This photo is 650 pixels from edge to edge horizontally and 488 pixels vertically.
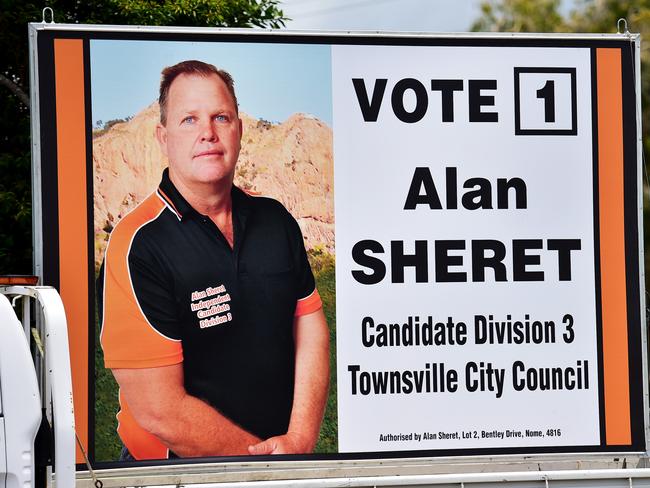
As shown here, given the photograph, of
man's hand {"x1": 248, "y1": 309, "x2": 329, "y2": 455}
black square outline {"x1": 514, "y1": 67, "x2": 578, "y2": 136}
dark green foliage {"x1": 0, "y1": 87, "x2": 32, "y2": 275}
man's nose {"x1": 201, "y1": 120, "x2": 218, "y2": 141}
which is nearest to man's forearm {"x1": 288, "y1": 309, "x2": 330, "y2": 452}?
man's hand {"x1": 248, "y1": 309, "x2": 329, "y2": 455}

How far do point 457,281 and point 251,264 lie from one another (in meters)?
1.10

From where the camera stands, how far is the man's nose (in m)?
5.07

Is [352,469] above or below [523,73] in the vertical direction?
below

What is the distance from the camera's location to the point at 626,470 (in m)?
4.89

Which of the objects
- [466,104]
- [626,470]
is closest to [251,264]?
[466,104]

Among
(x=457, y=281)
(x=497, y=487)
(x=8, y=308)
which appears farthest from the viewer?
(x=457, y=281)

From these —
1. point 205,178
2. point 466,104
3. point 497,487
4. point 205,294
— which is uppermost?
point 466,104

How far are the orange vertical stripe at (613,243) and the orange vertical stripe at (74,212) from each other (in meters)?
2.77

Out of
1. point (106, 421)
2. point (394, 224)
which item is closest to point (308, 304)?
point (394, 224)

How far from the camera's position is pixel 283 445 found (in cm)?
504

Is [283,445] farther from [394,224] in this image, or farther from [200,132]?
[200,132]

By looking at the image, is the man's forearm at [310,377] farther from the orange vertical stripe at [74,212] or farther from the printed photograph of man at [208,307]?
the orange vertical stripe at [74,212]

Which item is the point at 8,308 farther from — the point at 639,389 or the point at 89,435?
the point at 639,389

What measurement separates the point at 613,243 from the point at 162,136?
2513 mm
